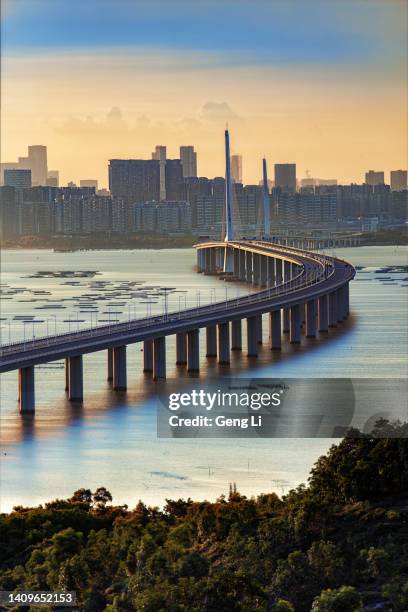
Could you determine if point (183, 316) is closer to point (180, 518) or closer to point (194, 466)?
point (194, 466)

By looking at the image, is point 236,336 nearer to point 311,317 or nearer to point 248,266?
point 311,317

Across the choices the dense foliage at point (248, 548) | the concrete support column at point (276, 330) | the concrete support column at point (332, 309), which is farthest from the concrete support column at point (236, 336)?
the dense foliage at point (248, 548)

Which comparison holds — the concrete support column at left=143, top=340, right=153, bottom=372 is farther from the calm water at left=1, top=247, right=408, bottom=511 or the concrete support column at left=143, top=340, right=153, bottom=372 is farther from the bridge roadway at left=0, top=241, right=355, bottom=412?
the calm water at left=1, top=247, right=408, bottom=511

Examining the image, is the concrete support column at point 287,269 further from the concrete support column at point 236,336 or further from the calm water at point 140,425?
the concrete support column at point 236,336

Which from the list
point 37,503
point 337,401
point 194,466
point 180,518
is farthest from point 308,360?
point 180,518

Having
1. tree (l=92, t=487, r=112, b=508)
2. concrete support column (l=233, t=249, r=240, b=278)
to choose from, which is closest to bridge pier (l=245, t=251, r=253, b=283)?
concrete support column (l=233, t=249, r=240, b=278)

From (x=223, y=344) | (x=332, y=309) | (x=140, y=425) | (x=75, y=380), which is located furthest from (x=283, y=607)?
(x=332, y=309)

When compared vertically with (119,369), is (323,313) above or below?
below
